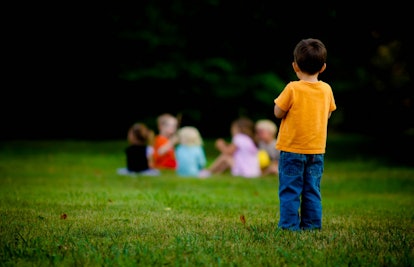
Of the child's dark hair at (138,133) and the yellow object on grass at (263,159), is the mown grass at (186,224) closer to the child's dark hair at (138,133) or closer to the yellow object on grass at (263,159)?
the child's dark hair at (138,133)

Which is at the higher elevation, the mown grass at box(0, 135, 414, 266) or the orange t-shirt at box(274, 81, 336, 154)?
the orange t-shirt at box(274, 81, 336, 154)

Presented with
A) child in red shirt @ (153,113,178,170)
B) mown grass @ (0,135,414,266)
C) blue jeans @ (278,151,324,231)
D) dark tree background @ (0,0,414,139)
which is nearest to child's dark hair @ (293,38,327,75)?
blue jeans @ (278,151,324,231)

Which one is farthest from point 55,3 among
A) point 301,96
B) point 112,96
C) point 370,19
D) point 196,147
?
point 301,96

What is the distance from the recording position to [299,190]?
571cm

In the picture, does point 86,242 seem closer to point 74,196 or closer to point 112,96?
point 74,196

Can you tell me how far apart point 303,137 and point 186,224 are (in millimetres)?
1386

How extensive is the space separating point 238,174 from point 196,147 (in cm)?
116

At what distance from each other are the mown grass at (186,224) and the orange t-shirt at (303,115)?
815 mm

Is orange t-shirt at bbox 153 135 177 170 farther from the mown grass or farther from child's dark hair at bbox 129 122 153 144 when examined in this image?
the mown grass

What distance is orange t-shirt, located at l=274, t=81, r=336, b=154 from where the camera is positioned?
5.71 m

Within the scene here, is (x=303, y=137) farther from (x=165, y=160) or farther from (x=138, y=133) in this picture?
(x=165, y=160)

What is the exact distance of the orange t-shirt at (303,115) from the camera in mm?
5715

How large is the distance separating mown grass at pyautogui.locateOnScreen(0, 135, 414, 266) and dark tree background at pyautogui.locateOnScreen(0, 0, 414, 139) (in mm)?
8523

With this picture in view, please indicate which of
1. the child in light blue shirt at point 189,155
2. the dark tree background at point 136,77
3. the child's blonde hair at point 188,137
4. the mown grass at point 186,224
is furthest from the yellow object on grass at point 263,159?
the dark tree background at point 136,77
